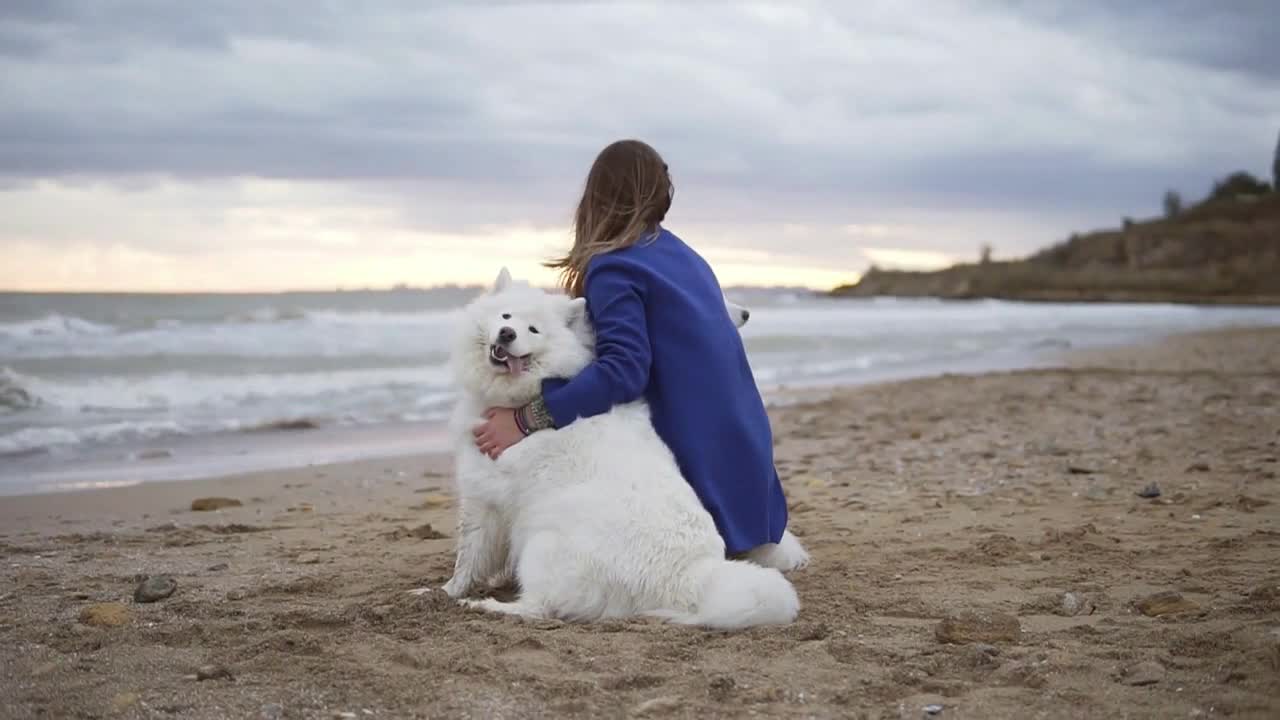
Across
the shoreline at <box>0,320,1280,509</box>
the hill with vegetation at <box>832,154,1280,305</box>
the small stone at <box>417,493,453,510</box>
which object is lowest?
the small stone at <box>417,493,453,510</box>

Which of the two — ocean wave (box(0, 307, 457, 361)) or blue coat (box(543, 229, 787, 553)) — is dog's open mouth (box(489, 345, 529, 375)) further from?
ocean wave (box(0, 307, 457, 361))

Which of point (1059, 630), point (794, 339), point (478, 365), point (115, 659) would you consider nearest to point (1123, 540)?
point (1059, 630)

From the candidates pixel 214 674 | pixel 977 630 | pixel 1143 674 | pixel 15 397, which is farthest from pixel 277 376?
pixel 1143 674

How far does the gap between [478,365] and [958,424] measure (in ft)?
21.2

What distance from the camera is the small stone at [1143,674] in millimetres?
3127

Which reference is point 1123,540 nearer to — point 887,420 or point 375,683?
point 375,683

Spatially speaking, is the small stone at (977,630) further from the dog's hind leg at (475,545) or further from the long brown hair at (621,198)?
the long brown hair at (621,198)

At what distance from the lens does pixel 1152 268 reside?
55719 mm

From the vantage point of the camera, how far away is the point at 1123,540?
202 inches

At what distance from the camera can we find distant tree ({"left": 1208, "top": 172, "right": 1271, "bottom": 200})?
7219 centimetres

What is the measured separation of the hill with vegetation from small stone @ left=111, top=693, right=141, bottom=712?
147 feet

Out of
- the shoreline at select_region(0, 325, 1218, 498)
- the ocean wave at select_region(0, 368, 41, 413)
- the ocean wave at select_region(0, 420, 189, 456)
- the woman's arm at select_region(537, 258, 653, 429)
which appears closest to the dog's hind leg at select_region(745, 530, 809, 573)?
the woman's arm at select_region(537, 258, 653, 429)

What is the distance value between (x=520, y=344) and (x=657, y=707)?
4.91 ft

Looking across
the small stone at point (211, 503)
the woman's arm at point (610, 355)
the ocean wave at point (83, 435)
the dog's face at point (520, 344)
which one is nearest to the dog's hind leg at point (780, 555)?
the woman's arm at point (610, 355)
